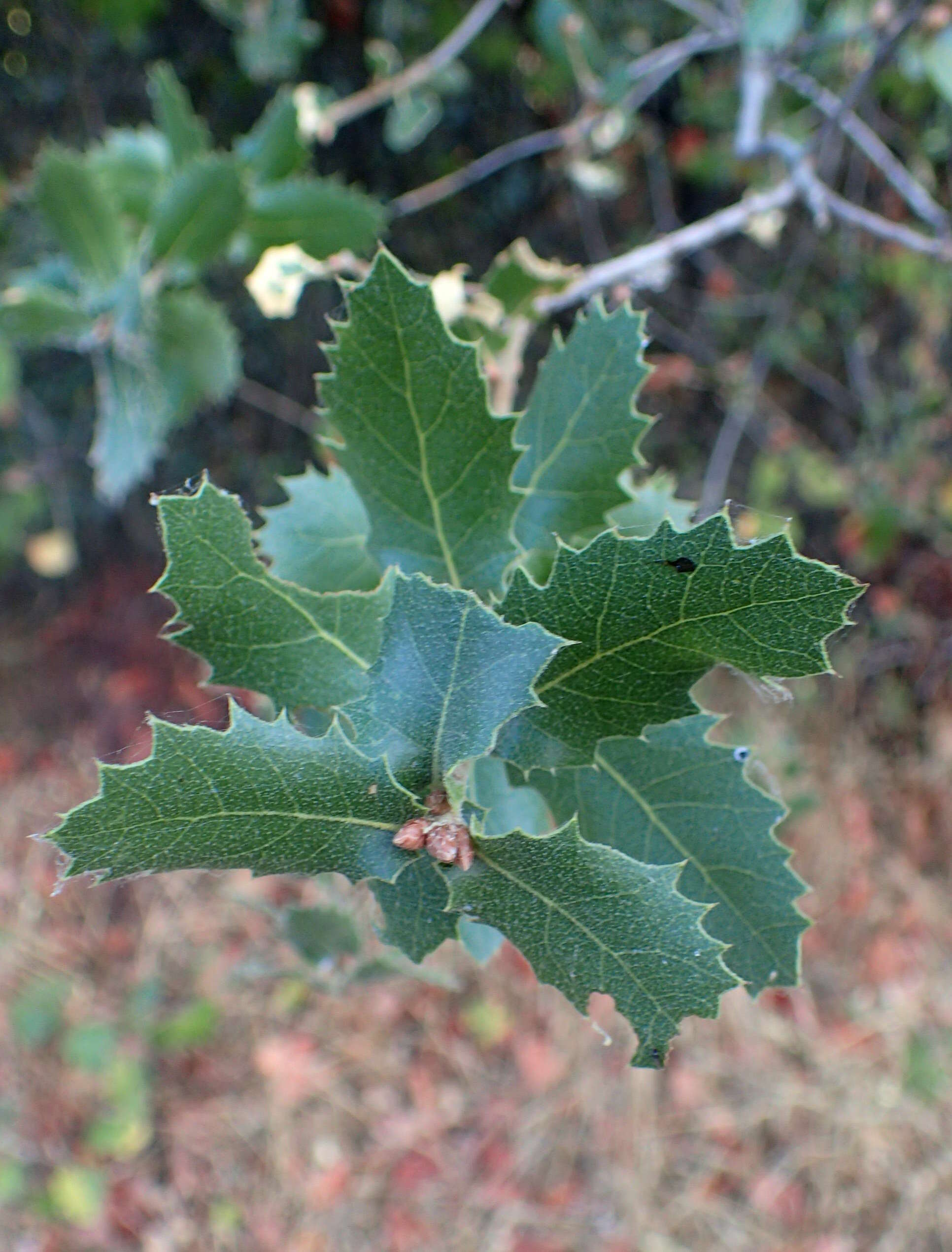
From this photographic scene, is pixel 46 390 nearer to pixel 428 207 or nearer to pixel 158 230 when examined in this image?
pixel 428 207

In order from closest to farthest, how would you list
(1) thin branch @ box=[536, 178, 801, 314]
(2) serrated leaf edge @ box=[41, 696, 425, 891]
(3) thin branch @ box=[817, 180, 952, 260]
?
(2) serrated leaf edge @ box=[41, 696, 425, 891]
(1) thin branch @ box=[536, 178, 801, 314]
(3) thin branch @ box=[817, 180, 952, 260]

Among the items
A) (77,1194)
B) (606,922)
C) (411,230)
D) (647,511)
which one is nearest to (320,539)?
(647,511)

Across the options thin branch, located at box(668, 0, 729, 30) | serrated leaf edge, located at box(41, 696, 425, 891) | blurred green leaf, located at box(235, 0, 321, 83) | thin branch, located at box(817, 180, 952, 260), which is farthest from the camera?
blurred green leaf, located at box(235, 0, 321, 83)

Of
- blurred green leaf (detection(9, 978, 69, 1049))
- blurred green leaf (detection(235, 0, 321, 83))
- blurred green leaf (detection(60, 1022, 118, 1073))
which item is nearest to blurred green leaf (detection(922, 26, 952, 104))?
blurred green leaf (detection(235, 0, 321, 83))

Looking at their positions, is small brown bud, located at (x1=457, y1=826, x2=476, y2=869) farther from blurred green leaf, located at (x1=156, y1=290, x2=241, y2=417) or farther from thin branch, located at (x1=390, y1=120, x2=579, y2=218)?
thin branch, located at (x1=390, y1=120, x2=579, y2=218)

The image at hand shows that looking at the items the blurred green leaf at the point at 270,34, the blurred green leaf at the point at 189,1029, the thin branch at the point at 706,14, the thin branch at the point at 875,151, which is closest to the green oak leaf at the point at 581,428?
the thin branch at the point at 875,151

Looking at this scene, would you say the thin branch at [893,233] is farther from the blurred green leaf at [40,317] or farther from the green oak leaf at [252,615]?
the blurred green leaf at [40,317]
